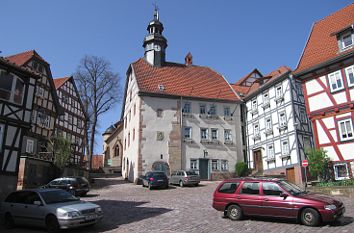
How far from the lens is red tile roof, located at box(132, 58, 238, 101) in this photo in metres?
37.2

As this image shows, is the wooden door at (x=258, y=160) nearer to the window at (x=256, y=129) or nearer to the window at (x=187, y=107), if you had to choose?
the window at (x=256, y=129)

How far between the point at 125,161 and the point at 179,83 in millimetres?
11847

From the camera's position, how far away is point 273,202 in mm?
11406

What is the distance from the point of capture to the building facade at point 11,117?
693 inches

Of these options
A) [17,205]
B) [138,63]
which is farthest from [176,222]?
[138,63]

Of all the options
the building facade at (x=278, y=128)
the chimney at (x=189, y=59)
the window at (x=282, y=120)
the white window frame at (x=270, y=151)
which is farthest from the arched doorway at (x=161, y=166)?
the chimney at (x=189, y=59)

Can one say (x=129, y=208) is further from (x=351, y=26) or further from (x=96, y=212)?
(x=351, y=26)

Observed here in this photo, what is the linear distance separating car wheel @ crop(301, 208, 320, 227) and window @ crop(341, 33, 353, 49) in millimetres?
16738

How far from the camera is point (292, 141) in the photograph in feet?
98.4

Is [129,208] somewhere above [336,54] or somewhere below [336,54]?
below

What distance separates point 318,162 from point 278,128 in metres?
10.1

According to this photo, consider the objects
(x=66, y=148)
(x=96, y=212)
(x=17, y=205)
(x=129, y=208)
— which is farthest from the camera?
(x=66, y=148)

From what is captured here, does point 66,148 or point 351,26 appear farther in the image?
point 66,148

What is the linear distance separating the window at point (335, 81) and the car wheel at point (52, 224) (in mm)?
20173
